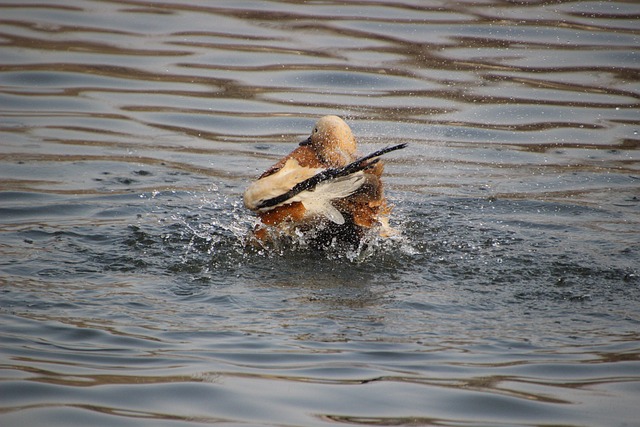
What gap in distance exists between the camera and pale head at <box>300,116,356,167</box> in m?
5.45

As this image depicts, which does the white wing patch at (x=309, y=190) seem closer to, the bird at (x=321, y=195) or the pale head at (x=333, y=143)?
the bird at (x=321, y=195)

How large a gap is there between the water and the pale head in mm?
594

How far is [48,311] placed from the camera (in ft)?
15.4

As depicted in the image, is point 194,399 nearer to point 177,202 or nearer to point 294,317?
point 294,317

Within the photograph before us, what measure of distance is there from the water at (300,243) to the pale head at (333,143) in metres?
0.59

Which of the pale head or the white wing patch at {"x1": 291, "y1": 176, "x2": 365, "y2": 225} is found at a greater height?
the pale head

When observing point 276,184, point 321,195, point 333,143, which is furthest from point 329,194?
point 333,143

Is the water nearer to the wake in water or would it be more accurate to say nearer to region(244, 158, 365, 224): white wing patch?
the wake in water

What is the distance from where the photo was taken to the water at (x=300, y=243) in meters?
4.01

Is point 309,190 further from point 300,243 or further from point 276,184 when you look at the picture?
point 300,243

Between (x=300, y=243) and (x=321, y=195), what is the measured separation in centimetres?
60

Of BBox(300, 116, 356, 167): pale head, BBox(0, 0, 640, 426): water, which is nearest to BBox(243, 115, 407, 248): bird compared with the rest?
BBox(300, 116, 356, 167): pale head

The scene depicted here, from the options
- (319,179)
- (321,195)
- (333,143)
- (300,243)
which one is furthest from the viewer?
(300,243)

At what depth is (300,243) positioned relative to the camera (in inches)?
223
